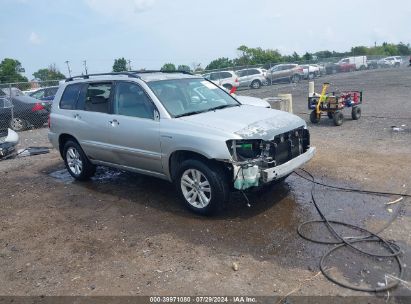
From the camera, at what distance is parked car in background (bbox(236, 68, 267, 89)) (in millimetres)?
27547

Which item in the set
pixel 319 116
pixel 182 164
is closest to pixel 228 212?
pixel 182 164

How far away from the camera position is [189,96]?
574 centimetres

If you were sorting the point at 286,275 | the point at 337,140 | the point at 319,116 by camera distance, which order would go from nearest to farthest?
1. the point at 286,275
2. the point at 337,140
3. the point at 319,116

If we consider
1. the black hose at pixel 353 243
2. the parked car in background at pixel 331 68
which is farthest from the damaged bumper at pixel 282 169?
the parked car in background at pixel 331 68

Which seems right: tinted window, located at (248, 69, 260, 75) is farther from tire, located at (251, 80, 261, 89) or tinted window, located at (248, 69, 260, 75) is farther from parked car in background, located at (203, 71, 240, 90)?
parked car in background, located at (203, 71, 240, 90)

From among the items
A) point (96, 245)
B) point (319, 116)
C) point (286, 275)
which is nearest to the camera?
point (286, 275)

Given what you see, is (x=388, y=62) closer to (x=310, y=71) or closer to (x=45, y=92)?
(x=310, y=71)

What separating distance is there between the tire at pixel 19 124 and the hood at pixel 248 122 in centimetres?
1082

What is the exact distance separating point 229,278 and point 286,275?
53 cm

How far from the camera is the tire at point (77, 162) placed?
680cm

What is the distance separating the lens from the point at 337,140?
8.77 m

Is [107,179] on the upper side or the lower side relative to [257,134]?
lower

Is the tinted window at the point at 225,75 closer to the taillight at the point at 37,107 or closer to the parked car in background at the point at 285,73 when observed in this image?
the parked car in background at the point at 285,73

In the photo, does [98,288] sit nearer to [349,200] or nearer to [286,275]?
[286,275]
